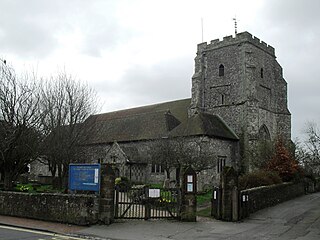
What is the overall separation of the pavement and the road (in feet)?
1.56

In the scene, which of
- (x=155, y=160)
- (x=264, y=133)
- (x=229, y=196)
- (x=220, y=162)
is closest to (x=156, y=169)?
(x=155, y=160)

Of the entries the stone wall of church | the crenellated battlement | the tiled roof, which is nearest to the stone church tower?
the crenellated battlement

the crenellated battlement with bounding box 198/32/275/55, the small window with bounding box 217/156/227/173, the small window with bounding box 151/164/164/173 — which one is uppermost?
the crenellated battlement with bounding box 198/32/275/55

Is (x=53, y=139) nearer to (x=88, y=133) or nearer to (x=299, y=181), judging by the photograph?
(x=88, y=133)

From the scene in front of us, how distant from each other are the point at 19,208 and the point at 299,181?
22.8 meters

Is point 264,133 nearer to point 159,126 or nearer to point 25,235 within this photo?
point 159,126

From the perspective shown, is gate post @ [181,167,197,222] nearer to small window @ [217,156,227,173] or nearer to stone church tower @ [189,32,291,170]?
small window @ [217,156,227,173]

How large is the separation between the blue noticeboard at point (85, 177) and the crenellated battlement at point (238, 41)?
30830mm

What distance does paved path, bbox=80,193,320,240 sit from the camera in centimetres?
1264

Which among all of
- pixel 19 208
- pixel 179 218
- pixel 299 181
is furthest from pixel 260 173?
pixel 19 208

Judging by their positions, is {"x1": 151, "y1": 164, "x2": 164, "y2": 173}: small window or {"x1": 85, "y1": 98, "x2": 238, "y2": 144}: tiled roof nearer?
{"x1": 85, "y1": 98, "x2": 238, "y2": 144}: tiled roof

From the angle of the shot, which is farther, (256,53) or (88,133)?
(256,53)

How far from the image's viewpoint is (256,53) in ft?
140

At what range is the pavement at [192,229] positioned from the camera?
12.6 m
